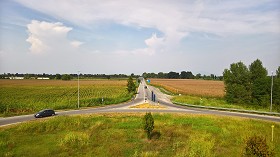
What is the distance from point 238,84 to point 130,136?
35509mm

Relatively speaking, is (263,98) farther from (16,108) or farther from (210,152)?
(16,108)

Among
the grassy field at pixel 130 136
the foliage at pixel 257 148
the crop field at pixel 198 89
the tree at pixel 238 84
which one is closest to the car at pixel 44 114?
the grassy field at pixel 130 136

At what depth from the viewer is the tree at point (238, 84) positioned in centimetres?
5441

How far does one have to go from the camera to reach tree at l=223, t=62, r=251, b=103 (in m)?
54.4

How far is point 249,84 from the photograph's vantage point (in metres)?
54.8

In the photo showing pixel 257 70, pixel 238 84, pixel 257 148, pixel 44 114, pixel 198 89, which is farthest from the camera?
pixel 198 89

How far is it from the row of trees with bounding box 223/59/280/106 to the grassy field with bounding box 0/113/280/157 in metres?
20.0

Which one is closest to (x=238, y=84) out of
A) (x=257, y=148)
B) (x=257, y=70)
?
(x=257, y=70)

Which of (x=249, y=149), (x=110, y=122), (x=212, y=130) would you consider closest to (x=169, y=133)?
(x=212, y=130)

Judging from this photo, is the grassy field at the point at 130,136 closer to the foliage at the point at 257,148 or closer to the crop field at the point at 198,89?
the foliage at the point at 257,148

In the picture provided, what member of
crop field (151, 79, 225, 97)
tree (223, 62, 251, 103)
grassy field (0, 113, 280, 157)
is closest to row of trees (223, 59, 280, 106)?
tree (223, 62, 251, 103)

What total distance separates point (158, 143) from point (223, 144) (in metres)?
7.54

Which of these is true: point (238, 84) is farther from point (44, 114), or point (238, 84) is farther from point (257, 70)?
point (44, 114)

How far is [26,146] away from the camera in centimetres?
2547
